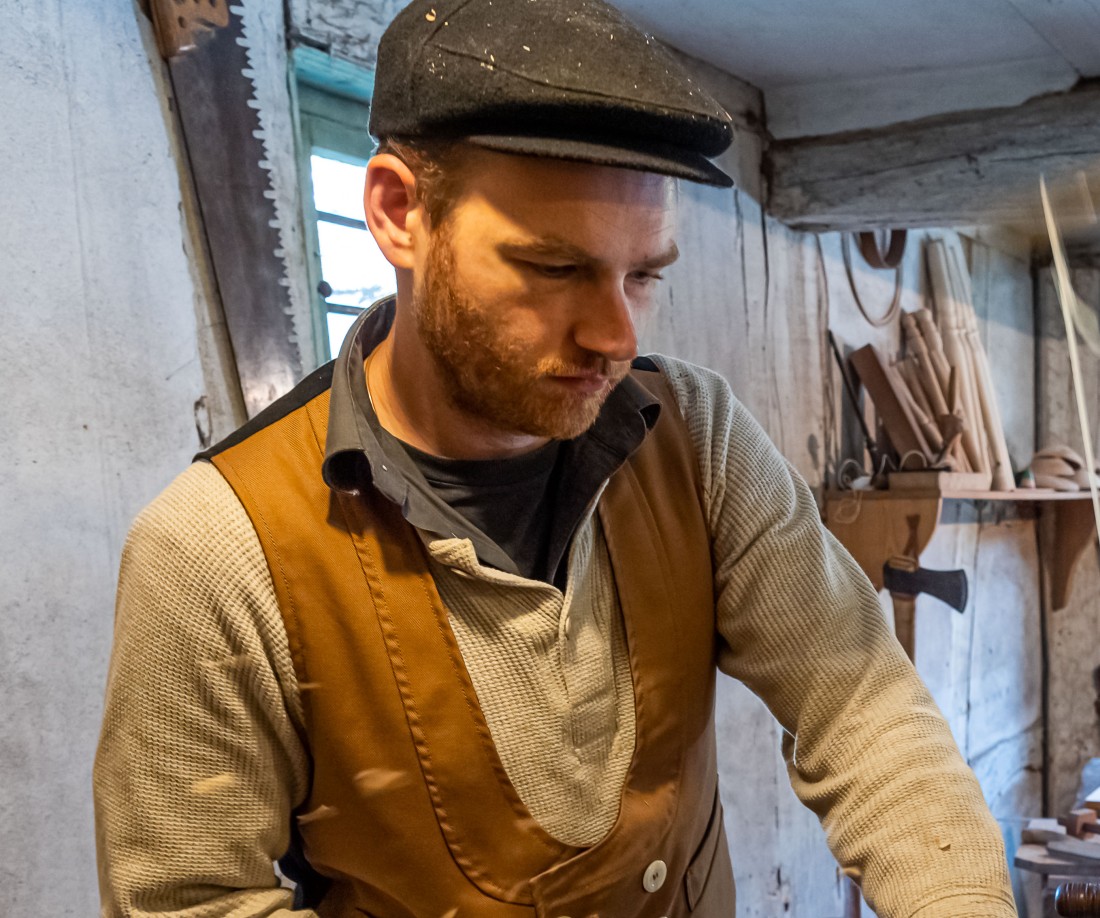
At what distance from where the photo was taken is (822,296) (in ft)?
8.84

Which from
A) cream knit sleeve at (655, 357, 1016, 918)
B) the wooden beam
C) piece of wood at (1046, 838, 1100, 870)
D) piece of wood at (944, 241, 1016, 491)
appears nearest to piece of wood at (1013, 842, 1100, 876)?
piece of wood at (1046, 838, 1100, 870)

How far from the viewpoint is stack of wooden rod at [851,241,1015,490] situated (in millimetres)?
2717

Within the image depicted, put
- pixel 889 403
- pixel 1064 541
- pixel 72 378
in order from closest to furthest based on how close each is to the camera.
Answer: pixel 72 378 < pixel 889 403 < pixel 1064 541

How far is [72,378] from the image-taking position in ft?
4.05

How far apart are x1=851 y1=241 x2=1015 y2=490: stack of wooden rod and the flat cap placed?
1.96 meters

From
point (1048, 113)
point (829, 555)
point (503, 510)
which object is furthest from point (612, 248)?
point (1048, 113)

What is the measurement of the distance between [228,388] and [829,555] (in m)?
0.78

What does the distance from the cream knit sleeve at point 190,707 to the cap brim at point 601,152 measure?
13.1 inches

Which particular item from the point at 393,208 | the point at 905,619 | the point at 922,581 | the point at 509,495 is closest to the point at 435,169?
the point at 393,208

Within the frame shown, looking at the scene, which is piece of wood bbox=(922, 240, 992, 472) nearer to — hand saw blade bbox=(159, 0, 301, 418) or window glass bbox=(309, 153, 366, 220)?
window glass bbox=(309, 153, 366, 220)

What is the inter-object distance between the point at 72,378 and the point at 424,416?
0.54 m

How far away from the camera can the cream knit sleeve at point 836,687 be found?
0.86 meters

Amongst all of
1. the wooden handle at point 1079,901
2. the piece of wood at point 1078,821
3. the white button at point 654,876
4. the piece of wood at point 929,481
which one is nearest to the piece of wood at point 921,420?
the piece of wood at point 929,481

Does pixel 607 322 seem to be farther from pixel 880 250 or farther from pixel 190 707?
pixel 880 250
